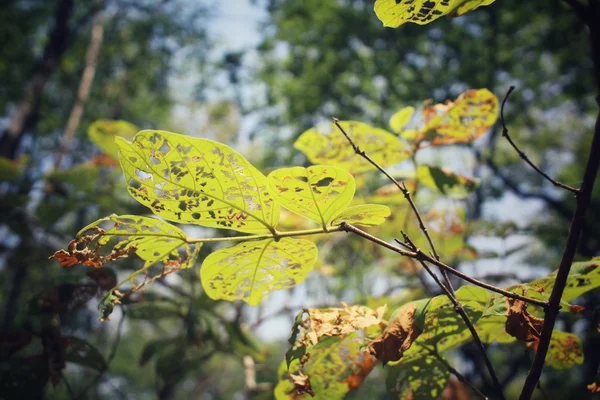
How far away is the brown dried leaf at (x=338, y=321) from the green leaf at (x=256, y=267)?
0.10m

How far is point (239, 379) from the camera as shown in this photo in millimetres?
26688

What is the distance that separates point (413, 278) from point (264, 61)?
5.84m

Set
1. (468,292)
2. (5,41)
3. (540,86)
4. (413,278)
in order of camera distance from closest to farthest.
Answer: (468,292)
(413,278)
(540,86)
(5,41)

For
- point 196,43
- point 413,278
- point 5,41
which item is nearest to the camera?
point 413,278

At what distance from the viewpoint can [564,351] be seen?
0.90 meters

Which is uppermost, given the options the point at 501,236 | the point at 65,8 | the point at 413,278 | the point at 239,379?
the point at 65,8

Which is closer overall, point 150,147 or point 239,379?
point 150,147

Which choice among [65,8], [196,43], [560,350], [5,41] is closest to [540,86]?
[560,350]

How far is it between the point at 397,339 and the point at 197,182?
49 centimetres

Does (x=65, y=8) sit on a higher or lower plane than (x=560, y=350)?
higher

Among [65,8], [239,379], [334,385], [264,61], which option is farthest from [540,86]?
[239,379]

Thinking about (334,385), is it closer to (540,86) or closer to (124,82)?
(540,86)

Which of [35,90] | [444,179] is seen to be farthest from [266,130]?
[444,179]

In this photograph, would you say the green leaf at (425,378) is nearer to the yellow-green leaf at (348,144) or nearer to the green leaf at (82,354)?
the yellow-green leaf at (348,144)
